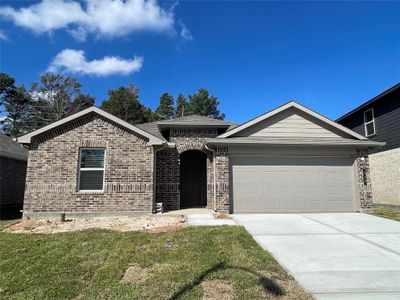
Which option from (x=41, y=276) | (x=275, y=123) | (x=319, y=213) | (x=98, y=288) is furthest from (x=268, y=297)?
(x=275, y=123)

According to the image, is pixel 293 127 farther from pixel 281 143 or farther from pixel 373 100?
pixel 373 100

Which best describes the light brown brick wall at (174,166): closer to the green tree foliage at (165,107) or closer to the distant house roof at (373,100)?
the distant house roof at (373,100)

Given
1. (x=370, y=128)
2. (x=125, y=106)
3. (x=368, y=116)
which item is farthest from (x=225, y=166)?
(x=125, y=106)

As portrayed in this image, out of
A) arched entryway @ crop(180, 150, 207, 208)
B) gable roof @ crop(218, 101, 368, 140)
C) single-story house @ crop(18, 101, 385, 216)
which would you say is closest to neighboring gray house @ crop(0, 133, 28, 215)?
single-story house @ crop(18, 101, 385, 216)

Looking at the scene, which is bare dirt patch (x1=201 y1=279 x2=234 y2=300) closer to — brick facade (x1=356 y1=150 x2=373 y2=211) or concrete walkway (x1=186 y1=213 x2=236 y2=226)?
concrete walkway (x1=186 y1=213 x2=236 y2=226)

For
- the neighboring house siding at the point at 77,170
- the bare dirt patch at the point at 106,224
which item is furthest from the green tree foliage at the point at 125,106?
the bare dirt patch at the point at 106,224

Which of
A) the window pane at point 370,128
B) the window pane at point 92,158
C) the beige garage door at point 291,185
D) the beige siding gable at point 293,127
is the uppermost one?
the window pane at point 370,128

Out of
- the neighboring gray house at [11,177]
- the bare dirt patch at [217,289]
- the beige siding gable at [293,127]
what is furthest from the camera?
the neighboring gray house at [11,177]

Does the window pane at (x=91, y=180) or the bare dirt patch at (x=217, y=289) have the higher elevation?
the window pane at (x=91, y=180)

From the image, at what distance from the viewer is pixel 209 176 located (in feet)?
42.9

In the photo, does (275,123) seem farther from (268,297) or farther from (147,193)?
(268,297)

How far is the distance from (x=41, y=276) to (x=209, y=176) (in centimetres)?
881

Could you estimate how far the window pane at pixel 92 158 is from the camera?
11.3 meters

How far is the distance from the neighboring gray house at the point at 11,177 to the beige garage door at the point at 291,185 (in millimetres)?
10905
